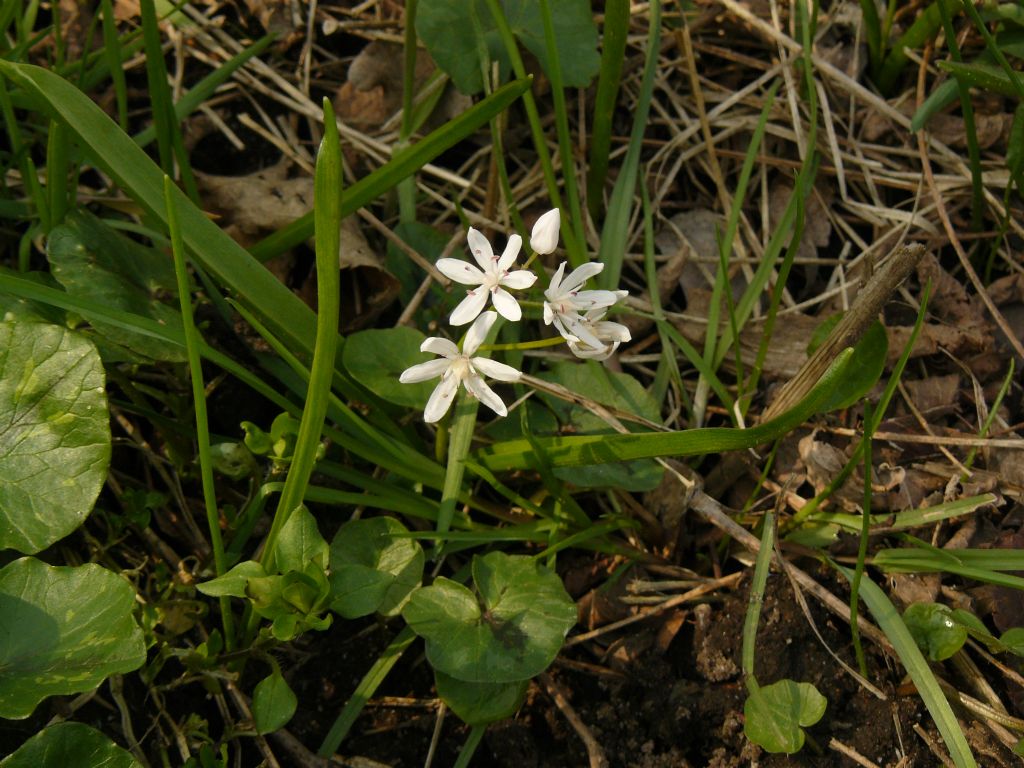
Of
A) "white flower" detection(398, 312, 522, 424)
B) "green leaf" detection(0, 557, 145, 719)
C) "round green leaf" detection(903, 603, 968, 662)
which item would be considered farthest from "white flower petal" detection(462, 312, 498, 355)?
"round green leaf" detection(903, 603, 968, 662)

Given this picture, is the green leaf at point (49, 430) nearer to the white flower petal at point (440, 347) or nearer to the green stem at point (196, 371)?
the green stem at point (196, 371)

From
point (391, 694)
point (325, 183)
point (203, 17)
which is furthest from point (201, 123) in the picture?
point (391, 694)

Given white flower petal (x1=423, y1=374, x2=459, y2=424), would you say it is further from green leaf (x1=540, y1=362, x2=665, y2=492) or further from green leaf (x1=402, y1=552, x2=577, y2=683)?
green leaf (x1=540, y1=362, x2=665, y2=492)

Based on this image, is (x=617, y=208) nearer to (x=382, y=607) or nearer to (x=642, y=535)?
(x=642, y=535)

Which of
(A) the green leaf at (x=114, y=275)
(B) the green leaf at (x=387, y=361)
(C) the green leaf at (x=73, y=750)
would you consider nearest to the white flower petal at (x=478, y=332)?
(B) the green leaf at (x=387, y=361)

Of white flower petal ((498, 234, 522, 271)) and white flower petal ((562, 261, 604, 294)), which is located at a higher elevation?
white flower petal ((498, 234, 522, 271))

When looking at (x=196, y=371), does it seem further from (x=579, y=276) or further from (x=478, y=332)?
(x=579, y=276)
